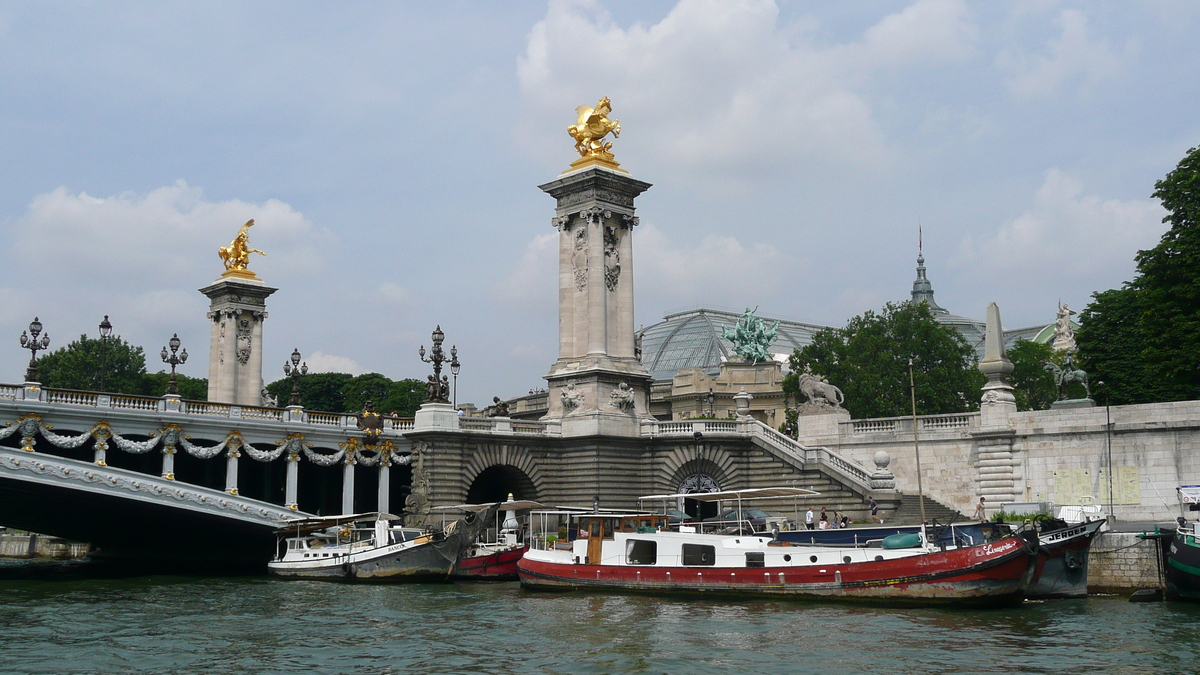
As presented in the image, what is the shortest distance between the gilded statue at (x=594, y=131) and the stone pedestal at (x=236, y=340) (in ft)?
82.5

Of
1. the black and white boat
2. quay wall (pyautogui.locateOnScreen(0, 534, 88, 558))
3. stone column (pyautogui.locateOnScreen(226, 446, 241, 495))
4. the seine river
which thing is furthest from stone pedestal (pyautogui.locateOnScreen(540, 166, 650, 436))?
quay wall (pyautogui.locateOnScreen(0, 534, 88, 558))

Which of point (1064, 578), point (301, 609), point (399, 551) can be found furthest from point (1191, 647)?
point (399, 551)

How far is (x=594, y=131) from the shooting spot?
60.8 m

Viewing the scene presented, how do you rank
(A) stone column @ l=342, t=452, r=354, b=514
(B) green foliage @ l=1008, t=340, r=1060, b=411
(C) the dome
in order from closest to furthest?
(A) stone column @ l=342, t=452, r=354, b=514
(B) green foliage @ l=1008, t=340, r=1060, b=411
(C) the dome

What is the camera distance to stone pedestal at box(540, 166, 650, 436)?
189 feet

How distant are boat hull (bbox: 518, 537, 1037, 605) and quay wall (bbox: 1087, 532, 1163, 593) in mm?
3932

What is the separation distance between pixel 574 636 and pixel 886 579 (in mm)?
10226

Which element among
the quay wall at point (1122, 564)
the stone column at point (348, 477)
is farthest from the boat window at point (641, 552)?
the stone column at point (348, 477)

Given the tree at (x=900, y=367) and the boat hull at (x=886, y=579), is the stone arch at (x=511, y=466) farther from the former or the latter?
the tree at (x=900, y=367)

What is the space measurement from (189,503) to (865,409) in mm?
46938

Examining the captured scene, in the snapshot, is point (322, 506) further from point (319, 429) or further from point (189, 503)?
point (189, 503)

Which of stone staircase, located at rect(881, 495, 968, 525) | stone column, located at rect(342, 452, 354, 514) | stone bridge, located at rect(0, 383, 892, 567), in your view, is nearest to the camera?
stone bridge, located at rect(0, 383, 892, 567)

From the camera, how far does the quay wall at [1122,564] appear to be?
36.7 meters

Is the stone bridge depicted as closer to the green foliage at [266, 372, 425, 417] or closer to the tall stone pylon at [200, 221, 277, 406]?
the tall stone pylon at [200, 221, 277, 406]
